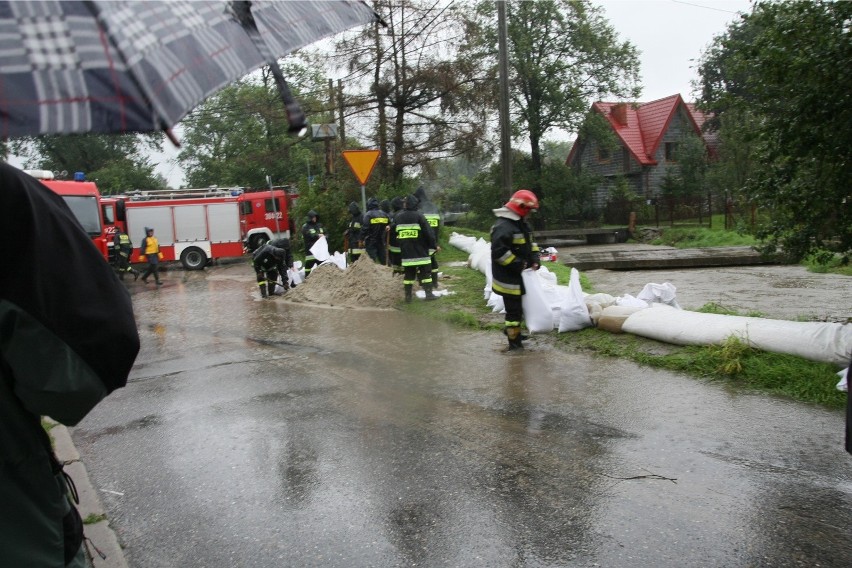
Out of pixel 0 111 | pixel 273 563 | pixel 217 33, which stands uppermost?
pixel 217 33

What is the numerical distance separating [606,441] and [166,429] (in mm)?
3529

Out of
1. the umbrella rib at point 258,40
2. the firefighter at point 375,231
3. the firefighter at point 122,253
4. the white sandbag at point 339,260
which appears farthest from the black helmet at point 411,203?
the firefighter at point 122,253

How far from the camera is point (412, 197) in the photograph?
1188 cm

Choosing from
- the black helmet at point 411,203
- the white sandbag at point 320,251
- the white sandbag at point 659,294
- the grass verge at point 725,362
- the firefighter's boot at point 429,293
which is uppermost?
the black helmet at point 411,203

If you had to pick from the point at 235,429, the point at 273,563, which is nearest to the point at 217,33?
the point at 273,563

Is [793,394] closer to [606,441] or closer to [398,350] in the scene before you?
[606,441]

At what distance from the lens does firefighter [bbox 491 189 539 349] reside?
800 centimetres

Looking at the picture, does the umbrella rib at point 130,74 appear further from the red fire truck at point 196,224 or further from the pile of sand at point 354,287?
the red fire truck at point 196,224

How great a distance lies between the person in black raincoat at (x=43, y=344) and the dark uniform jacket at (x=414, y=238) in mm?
9845

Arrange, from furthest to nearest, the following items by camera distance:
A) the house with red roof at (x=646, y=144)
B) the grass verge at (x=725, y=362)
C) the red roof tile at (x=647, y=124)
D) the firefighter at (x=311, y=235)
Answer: the red roof tile at (x=647, y=124) < the house with red roof at (x=646, y=144) < the firefighter at (x=311, y=235) < the grass verge at (x=725, y=362)

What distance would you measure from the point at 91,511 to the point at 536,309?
5.48 meters

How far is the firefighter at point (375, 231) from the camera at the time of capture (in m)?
14.3

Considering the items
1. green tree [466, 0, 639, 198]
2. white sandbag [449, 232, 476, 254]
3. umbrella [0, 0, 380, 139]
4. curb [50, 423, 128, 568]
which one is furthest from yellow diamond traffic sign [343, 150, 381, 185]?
green tree [466, 0, 639, 198]

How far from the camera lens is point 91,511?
4.24 meters
